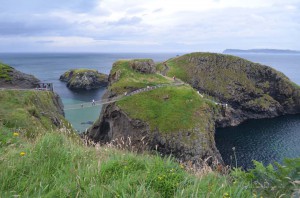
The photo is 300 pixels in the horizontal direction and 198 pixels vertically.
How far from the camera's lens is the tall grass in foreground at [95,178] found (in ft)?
19.2

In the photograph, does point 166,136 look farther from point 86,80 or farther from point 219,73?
point 86,80

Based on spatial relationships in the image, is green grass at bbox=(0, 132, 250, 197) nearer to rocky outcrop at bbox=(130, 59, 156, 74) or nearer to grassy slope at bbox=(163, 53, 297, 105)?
rocky outcrop at bbox=(130, 59, 156, 74)

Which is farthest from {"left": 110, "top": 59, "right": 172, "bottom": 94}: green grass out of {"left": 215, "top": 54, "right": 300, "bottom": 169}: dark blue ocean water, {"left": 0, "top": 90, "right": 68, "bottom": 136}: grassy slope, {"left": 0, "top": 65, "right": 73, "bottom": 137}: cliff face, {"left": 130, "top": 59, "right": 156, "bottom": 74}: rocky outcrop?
{"left": 215, "top": 54, "right": 300, "bottom": 169}: dark blue ocean water

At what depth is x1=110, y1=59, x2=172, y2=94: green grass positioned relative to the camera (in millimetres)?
73938

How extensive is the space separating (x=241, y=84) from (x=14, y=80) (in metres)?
90.5

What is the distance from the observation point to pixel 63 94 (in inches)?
5443

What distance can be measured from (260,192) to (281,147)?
243 feet

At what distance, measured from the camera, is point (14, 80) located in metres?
61.6

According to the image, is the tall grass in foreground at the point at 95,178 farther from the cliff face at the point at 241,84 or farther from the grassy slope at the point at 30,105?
the cliff face at the point at 241,84

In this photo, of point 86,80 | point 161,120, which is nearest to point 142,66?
point 161,120

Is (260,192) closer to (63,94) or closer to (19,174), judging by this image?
(19,174)

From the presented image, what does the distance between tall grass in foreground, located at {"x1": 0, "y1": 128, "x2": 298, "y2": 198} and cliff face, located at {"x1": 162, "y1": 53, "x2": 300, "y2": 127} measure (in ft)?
363

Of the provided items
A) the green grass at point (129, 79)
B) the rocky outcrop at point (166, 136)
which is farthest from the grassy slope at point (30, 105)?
the green grass at point (129, 79)

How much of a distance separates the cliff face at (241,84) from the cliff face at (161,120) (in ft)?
151
